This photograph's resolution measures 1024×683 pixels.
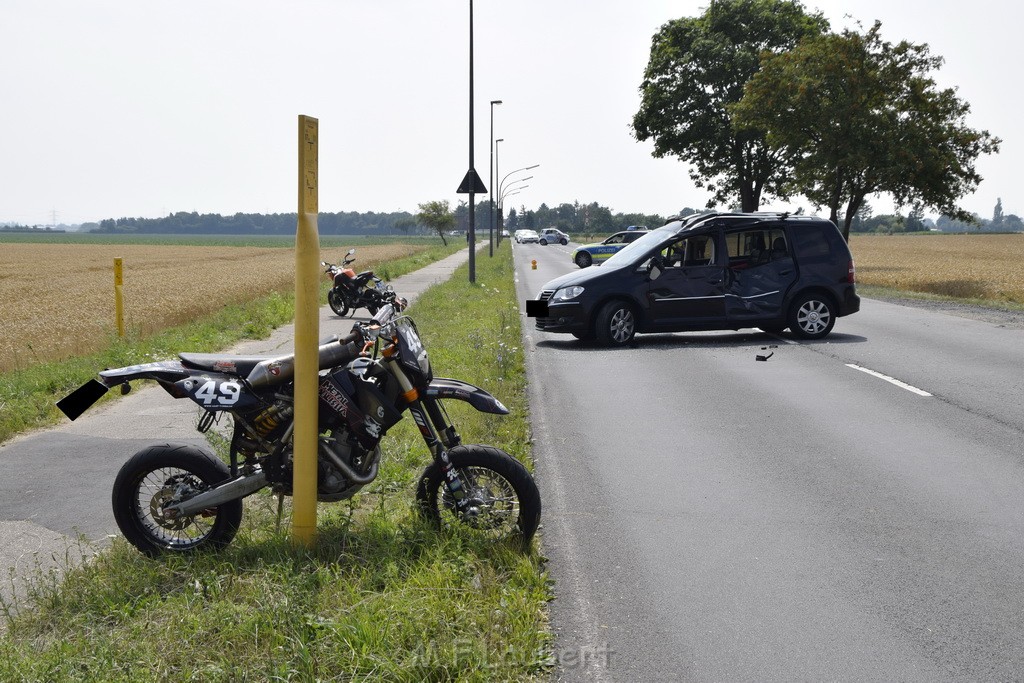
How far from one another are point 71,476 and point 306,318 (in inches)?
124

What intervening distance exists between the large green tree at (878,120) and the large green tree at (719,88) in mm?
12508

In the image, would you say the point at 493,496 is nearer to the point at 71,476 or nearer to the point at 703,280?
the point at 71,476

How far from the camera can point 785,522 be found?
234 inches

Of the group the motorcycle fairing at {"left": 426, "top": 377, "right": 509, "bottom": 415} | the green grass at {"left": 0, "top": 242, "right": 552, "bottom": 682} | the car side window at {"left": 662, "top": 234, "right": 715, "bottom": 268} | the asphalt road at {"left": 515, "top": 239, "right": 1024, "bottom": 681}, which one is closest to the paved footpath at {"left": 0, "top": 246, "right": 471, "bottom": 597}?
the green grass at {"left": 0, "top": 242, "right": 552, "bottom": 682}

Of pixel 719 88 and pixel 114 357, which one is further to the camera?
pixel 719 88

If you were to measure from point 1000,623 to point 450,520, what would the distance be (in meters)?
2.55

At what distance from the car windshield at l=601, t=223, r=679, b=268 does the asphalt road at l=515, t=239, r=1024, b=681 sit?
329 centimetres

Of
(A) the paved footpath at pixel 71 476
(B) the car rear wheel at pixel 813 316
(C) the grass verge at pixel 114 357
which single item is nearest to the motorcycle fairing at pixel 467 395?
(A) the paved footpath at pixel 71 476

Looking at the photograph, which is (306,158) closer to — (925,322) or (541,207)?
(925,322)

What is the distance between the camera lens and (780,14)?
50438 millimetres

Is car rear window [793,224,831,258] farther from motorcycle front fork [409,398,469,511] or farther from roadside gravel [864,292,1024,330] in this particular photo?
motorcycle front fork [409,398,469,511]

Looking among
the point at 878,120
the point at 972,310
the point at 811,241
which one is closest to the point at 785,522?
the point at 811,241

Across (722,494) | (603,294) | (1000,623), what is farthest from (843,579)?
(603,294)

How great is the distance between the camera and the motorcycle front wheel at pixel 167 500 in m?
5.02
